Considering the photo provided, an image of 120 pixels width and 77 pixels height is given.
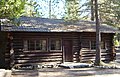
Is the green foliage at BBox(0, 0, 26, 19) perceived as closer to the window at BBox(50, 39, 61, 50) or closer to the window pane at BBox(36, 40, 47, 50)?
the window pane at BBox(36, 40, 47, 50)

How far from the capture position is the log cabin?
23.2 m

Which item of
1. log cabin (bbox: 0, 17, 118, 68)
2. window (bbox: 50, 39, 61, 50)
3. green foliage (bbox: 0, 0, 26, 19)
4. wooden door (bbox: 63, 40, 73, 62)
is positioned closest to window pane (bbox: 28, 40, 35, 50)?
log cabin (bbox: 0, 17, 118, 68)

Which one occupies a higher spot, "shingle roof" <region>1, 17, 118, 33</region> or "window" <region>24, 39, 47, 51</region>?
"shingle roof" <region>1, 17, 118, 33</region>

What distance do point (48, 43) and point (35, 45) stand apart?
1.17 m

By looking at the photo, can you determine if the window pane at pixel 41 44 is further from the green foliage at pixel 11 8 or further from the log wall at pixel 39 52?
the green foliage at pixel 11 8

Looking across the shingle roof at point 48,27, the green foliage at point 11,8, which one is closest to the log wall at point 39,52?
the shingle roof at point 48,27

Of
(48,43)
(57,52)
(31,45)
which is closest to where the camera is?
(31,45)

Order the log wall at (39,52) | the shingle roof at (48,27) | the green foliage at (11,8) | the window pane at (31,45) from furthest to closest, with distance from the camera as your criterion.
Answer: the window pane at (31,45)
the log wall at (39,52)
the shingle roof at (48,27)
the green foliage at (11,8)

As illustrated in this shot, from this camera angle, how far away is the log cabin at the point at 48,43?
2316 centimetres

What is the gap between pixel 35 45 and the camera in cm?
Result: 2448

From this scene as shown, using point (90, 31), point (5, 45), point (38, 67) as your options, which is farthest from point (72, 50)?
point (5, 45)

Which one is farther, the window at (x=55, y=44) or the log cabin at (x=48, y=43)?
the window at (x=55, y=44)

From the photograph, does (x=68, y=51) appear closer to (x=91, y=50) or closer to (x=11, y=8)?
(x=91, y=50)

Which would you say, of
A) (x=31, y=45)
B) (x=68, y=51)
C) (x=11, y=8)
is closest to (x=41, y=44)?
(x=31, y=45)
